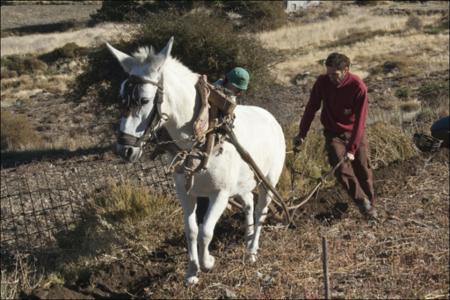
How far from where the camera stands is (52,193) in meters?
10.3

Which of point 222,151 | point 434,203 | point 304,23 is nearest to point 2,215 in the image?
point 222,151

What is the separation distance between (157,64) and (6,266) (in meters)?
3.92

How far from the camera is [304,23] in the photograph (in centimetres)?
4859

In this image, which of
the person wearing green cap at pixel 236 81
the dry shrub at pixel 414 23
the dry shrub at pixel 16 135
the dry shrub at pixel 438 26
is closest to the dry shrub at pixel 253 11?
the dry shrub at pixel 16 135

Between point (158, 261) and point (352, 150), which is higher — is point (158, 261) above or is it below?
below

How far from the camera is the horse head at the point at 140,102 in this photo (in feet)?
16.1

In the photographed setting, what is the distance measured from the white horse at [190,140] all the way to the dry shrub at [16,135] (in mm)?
11910

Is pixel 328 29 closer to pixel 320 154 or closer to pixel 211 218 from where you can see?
pixel 320 154

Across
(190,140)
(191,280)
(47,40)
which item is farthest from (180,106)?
(47,40)

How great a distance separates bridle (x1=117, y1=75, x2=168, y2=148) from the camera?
4887mm

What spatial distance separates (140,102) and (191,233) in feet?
5.06

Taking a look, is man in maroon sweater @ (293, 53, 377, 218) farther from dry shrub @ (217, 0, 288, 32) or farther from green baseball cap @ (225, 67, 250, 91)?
dry shrub @ (217, 0, 288, 32)

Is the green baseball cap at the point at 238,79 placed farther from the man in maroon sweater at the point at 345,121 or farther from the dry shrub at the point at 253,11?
the dry shrub at the point at 253,11

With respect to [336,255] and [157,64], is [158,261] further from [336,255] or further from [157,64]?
[157,64]
